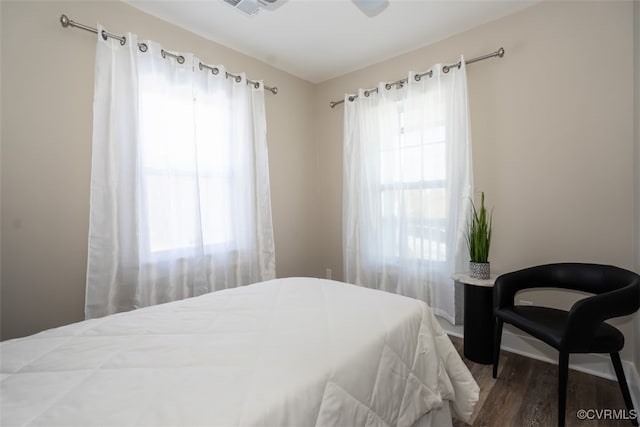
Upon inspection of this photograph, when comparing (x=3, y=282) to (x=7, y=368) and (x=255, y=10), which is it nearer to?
(x=7, y=368)

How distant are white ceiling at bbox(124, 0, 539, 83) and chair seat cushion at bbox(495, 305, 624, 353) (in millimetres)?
2005

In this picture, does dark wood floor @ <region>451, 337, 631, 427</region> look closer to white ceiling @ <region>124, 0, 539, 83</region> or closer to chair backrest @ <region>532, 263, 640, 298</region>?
chair backrest @ <region>532, 263, 640, 298</region>

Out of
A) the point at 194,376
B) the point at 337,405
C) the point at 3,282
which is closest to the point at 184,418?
the point at 194,376

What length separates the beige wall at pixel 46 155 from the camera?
1611 mm

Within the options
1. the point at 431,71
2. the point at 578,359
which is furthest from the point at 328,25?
the point at 578,359

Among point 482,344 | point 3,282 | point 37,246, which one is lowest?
point 482,344

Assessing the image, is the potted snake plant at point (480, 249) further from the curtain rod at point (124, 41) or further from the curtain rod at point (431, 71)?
the curtain rod at point (124, 41)

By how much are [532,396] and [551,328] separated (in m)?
0.48

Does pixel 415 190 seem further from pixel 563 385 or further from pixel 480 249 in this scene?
pixel 563 385

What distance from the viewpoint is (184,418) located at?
0.69 metres

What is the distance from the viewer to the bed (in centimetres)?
73

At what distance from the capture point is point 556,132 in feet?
6.69

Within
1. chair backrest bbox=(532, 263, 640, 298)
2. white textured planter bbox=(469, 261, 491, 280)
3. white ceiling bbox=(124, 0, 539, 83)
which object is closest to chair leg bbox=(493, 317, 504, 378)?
white textured planter bbox=(469, 261, 491, 280)

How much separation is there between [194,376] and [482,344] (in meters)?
2.03
